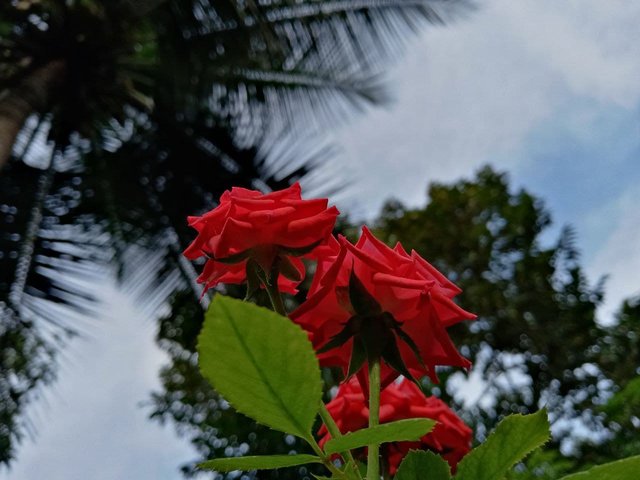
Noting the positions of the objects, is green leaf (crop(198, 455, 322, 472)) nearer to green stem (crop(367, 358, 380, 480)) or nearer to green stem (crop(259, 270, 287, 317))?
green stem (crop(367, 358, 380, 480))

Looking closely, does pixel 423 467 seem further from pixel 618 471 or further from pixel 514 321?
pixel 514 321

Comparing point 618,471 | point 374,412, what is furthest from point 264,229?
point 618,471

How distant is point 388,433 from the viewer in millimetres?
332

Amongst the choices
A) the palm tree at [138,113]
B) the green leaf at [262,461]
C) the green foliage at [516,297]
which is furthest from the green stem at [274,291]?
the green foliage at [516,297]

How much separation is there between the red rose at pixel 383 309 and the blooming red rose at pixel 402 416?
16 centimetres

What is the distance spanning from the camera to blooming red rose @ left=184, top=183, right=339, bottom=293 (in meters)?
0.47

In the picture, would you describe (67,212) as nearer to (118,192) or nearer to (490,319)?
(118,192)

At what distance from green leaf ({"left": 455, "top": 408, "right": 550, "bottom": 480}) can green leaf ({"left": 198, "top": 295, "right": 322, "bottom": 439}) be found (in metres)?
0.09

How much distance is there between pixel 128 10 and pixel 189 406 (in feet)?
10.2

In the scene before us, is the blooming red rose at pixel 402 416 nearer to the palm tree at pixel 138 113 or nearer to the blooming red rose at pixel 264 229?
the blooming red rose at pixel 264 229

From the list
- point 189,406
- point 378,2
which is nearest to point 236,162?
point 378,2

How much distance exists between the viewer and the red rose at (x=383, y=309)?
44 centimetres

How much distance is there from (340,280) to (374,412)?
92 millimetres

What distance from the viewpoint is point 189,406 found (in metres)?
5.62
